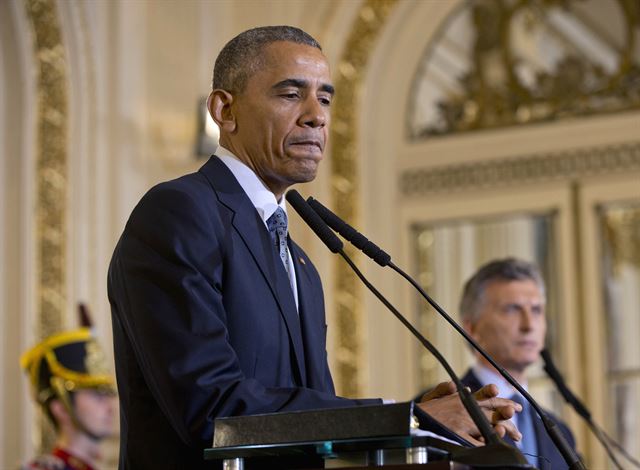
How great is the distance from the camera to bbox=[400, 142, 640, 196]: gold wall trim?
6562 mm

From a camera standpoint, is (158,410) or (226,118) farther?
(226,118)

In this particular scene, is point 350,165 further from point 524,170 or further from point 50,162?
point 50,162

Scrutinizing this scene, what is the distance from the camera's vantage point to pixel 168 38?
7043 mm

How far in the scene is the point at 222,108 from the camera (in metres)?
2.46

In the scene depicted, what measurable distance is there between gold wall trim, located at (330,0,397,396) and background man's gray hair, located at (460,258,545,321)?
7.80ft

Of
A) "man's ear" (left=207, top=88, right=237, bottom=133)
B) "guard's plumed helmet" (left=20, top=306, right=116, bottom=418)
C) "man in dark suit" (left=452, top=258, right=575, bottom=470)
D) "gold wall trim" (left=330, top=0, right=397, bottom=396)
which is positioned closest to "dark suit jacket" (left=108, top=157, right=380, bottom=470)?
"man's ear" (left=207, top=88, right=237, bottom=133)

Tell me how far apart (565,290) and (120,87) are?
2464 millimetres

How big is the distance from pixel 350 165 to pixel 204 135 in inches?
30.4

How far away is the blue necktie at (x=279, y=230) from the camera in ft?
7.87

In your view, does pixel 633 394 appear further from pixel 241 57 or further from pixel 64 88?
pixel 241 57

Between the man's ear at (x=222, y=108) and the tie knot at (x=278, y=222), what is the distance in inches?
7.1

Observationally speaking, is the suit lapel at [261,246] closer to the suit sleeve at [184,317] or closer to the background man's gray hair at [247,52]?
the suit sleeve at [184,317]

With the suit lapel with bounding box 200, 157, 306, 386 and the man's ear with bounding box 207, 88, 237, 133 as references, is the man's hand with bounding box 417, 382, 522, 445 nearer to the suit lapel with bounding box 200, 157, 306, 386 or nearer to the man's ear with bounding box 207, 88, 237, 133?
the suit lapel with bounding box 200, 157, 306, 386

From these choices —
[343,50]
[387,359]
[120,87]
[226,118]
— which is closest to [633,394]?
[387,359]
